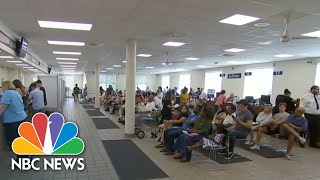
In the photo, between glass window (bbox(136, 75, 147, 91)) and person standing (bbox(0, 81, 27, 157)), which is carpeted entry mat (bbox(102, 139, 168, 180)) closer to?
person standing (bbox(0, 81, 27, 157))

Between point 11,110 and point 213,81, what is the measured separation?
15400 mm

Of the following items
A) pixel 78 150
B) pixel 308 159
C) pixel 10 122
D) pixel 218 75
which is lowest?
pixel 308 159

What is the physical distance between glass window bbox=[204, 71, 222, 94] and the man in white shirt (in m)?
10.1

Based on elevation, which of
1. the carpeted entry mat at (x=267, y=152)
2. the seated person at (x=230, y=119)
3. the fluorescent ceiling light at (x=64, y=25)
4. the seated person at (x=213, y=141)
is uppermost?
the fluorescent ceiling light at (x=64, y=25)

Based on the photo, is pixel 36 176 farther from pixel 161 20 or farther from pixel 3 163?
pixel 161 20

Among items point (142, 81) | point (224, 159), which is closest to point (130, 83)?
point (224, 159)

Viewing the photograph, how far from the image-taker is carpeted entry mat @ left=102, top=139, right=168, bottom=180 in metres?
4.10

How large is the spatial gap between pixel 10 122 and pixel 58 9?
2.11 metres

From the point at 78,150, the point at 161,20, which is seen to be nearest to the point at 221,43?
the point at 161,20

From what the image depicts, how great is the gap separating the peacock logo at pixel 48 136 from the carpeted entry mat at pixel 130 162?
3.22ft

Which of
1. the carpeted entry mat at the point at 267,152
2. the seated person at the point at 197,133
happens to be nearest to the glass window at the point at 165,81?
the carpeted entry mat at the point at 267,152

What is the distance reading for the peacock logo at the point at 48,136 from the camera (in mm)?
3549

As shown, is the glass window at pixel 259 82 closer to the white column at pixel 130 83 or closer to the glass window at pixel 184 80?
the glass window at pixel 184 80

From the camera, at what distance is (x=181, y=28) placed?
5672 mm
